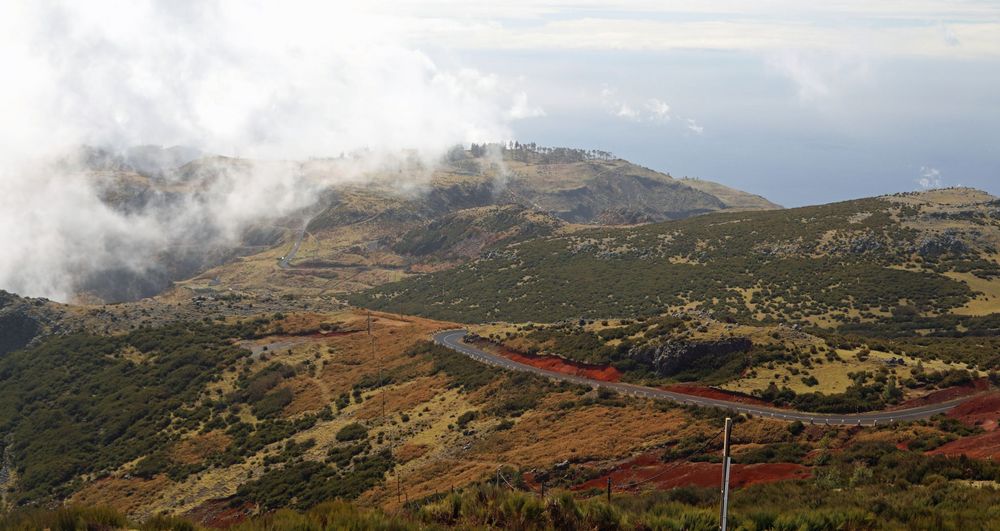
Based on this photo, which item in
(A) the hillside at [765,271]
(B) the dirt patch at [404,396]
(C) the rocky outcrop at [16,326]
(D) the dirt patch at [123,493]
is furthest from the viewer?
(C) the rocky outcrop at [16,326]

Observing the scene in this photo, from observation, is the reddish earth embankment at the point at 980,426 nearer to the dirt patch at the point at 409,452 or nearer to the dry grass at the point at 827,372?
the dry grass at the point at 827,372

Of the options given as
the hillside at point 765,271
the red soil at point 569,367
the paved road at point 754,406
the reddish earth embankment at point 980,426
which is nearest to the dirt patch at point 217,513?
the paved road at point 754,406

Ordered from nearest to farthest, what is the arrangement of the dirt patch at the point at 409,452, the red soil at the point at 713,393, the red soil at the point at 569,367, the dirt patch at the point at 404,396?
the red soil at the point at 713,393
the dirt patch at the point at 409,452
the dirt patch at the point at 404,396
the red soil at the point at 569,367

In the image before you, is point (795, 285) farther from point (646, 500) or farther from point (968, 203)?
point (646, 500)

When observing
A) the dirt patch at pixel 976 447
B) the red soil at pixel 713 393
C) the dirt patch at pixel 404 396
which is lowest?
the dirt patch at pixel 404 396

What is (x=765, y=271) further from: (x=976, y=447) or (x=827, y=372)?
(x=976, y=447)

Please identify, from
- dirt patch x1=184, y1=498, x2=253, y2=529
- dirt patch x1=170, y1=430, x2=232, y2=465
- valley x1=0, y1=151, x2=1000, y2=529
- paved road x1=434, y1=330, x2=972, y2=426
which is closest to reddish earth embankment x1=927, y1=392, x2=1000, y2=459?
valley x1=0, y1=151, x2=1000, y2=529

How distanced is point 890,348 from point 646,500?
42.9m

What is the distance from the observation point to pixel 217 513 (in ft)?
168

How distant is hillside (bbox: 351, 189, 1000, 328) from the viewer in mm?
108562

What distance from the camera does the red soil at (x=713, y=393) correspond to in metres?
53.6

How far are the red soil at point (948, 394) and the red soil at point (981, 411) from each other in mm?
2363

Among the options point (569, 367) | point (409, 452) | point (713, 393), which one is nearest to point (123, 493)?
point (409, 452)

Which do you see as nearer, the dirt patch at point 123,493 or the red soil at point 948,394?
the red soil at point 948,394
